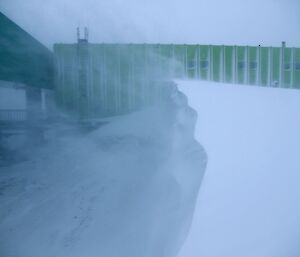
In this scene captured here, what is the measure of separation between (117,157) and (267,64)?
1.41m

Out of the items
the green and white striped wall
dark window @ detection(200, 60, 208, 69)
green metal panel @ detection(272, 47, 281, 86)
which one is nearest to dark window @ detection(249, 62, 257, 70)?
the green and white striped wall

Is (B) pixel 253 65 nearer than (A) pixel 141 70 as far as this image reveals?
Yes

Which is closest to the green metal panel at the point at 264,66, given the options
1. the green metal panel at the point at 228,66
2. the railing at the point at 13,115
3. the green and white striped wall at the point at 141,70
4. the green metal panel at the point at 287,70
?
the green and white striped wall at the point at 141,70

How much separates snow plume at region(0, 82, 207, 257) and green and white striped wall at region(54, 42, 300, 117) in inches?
9.3

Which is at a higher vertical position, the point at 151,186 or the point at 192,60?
the point at 192,60

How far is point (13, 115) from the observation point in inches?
73.5

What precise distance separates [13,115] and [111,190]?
3.43 feet

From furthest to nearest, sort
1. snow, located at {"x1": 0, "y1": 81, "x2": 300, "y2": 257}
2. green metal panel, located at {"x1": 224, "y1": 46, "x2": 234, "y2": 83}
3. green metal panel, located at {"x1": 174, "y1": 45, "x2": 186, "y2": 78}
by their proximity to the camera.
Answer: green metal panel, located at {"x1": 174, "y1": 45, "x2": 186, "y2": 78} < green metal panel, located at {"x1": 224, "y1": 46, "x2": 234, "y2": 83} < snow, located at {"x1": 0, "y1": 81, "x2": 300, "y2": 257}

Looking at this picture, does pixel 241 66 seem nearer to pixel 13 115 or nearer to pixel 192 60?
pixel 192 60

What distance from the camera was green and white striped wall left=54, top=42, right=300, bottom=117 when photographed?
1869 mm

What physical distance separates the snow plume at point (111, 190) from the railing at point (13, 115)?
0.26 m

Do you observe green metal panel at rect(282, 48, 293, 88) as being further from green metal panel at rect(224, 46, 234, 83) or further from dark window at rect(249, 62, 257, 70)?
green metal panel at rect(224, 46, 234, 83)

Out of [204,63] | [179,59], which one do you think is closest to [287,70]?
[204,63]

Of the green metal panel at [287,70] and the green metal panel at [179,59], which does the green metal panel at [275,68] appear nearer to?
the green metal panel at [287,70]
